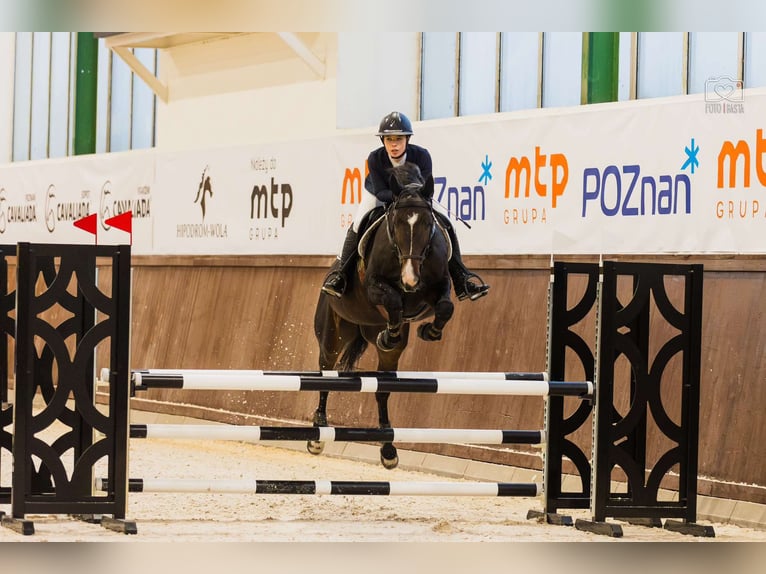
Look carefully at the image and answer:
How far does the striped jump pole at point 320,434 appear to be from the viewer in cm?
620

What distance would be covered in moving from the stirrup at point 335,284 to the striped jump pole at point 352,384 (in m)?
0.73

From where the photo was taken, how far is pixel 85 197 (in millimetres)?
14039

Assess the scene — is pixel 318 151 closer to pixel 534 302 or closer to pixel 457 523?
pixel 534 302

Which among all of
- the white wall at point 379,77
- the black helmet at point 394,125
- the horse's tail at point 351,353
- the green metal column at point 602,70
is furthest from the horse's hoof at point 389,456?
the white wall at point 379,77

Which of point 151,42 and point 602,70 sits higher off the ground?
point 151,42

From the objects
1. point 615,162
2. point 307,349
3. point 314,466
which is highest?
point 615,162

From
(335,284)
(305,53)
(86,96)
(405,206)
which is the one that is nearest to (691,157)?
(405,206)

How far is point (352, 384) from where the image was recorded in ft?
20.6

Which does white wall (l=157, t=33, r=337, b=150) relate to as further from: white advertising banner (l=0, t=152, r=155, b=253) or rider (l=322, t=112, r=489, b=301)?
rider (l=322, t=112, r=489, b=301)

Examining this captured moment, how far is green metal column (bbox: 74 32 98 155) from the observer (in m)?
15.9

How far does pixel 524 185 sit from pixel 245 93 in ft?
15.7

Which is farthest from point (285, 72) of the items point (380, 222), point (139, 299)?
point (380, 222)

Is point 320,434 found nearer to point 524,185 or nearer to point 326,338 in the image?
point 326,338

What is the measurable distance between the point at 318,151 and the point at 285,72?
1.71m
